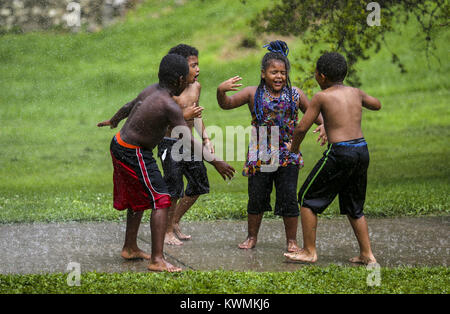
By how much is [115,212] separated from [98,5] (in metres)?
17.7

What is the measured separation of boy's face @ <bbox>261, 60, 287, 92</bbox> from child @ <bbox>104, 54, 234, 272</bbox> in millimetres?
792

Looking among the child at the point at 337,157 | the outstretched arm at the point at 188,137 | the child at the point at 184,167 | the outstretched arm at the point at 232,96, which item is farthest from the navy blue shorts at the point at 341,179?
the child at the point at 184,167

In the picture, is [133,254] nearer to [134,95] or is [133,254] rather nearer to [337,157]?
[337,157]

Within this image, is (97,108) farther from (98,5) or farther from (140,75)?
(98,5)

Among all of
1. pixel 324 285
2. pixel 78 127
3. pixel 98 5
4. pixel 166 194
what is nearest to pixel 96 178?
pixel 78 127

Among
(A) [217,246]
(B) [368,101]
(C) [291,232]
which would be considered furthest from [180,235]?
(B) [368,101]

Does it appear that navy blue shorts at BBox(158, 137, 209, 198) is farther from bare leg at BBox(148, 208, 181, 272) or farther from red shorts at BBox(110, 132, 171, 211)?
bare leg at BBox(148, 208, 181, 272)

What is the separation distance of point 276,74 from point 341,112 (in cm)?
73

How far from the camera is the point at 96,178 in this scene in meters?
11.8

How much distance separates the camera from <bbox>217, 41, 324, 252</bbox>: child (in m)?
5.53

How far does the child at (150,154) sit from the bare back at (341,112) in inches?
31.1

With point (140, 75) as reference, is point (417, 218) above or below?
below

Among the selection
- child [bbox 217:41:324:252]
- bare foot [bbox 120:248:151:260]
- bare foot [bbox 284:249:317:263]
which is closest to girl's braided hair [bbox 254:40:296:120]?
child [bbox 217:41:324:252]

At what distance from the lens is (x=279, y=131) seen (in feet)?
18.2
